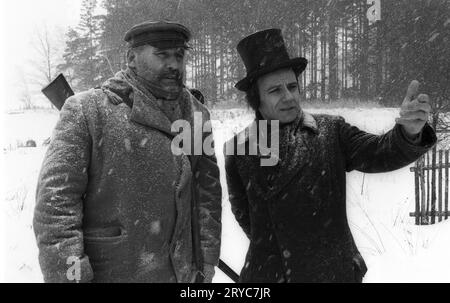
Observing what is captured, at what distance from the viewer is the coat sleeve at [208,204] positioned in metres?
2.62

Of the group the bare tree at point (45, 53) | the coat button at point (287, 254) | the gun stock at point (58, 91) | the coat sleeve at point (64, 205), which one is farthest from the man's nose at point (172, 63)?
the bare tree at point (45, 53)

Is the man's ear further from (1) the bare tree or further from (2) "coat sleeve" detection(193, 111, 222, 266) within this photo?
(1) the bare tree

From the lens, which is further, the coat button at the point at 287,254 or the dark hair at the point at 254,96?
the dark hair at the point at 254,96

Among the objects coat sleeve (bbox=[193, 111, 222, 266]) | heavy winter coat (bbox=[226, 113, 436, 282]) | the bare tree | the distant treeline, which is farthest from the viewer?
the bare tree

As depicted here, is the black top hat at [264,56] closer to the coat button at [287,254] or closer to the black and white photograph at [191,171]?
the black and white photograph at [191,171]

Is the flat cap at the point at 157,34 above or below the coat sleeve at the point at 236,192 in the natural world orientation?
above

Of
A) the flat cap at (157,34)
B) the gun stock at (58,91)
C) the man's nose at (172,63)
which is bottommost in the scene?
the gun stock at (58,91)

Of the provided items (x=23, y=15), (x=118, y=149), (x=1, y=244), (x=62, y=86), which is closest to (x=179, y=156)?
(x=118, y=149)

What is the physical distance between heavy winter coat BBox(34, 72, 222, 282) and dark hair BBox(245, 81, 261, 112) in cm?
54

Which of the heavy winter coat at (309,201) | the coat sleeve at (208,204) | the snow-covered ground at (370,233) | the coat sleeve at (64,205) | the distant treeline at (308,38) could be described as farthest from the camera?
the distant treeline at (308,38)

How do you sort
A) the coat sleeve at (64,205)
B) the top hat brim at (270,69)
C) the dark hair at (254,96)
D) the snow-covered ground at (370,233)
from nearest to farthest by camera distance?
the coat sleeve at (64,205), the top hat brim at (270,69), the dark hair at (254,96), the snow-covered ground at (370,233)

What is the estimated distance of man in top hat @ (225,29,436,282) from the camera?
228 centimetres

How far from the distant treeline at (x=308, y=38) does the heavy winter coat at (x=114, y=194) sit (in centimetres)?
1395

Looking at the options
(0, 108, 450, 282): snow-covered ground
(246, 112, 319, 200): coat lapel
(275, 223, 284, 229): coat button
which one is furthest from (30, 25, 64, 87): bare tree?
(275, 223, 284, 229): coat button
